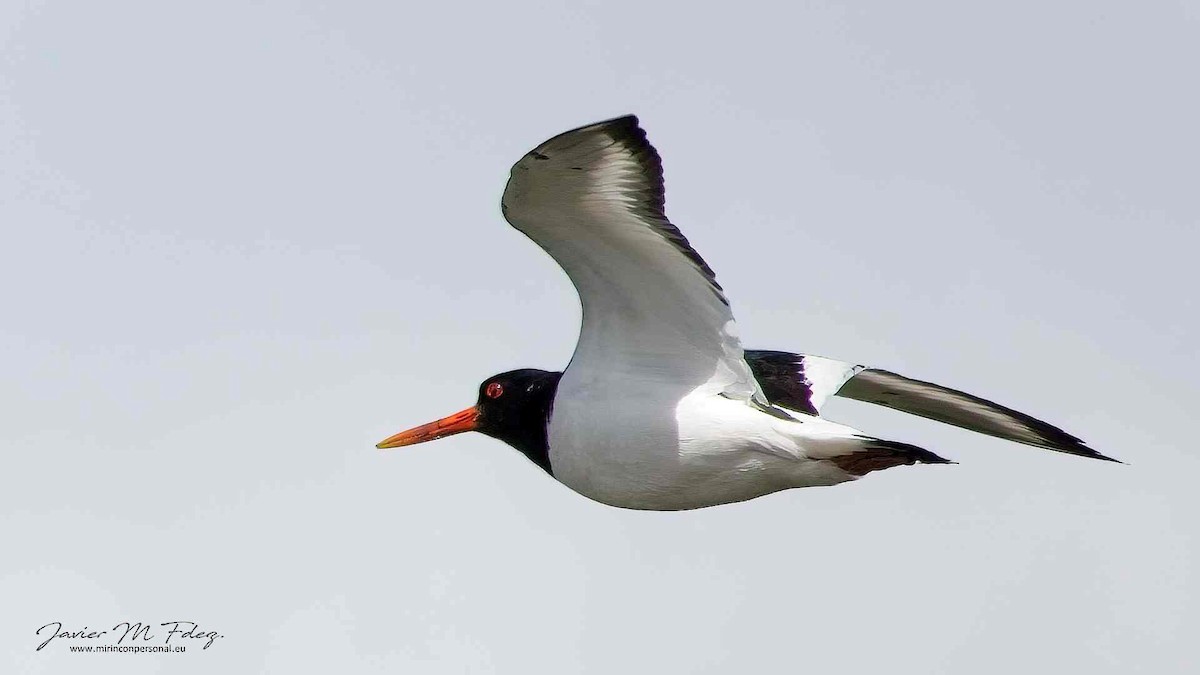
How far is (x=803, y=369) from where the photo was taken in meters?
10.5

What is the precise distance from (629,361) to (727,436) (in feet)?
2.39

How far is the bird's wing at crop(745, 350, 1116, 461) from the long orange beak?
1.80 meters

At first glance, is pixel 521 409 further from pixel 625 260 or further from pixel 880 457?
pixel 880 457

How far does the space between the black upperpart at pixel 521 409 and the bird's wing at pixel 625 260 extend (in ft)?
1.54

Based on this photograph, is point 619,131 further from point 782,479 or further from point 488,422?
point 488,422

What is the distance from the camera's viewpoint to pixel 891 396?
11.0 metres

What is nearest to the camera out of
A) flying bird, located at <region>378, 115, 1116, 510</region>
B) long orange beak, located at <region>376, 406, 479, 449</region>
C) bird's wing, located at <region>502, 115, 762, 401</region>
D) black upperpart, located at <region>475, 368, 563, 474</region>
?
bird's wing, located at <region>502, 115, 762, 401</region>

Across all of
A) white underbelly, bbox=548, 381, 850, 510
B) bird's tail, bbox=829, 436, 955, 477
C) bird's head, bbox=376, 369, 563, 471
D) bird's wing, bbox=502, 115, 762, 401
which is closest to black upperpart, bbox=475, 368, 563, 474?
bird's head, bbox=376, 369, 563, 471

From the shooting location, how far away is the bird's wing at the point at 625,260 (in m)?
8.20

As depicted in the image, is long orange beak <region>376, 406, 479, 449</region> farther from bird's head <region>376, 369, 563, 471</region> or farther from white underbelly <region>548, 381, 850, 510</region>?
white underbelly <region>548, 381, 850, 510</region>

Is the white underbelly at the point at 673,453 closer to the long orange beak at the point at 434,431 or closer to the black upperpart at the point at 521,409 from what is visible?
the black upperpart at the point at 521,409

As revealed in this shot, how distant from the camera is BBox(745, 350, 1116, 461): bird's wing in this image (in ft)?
33.3

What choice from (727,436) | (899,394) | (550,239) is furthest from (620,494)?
(899,394)

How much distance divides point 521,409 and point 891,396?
248 centimetres
